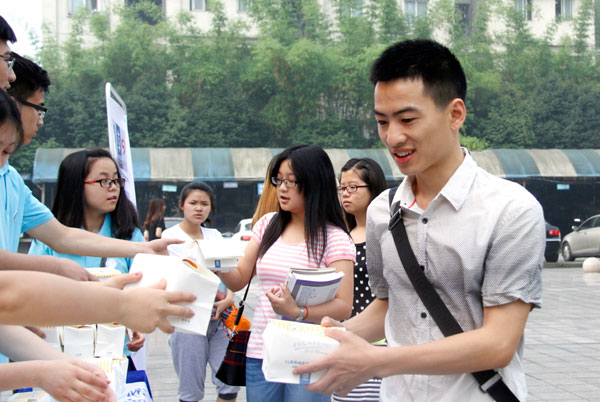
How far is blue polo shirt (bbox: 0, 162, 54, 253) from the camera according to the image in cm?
305

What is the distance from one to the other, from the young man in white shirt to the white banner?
3.39 meters

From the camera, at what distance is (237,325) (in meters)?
3.52

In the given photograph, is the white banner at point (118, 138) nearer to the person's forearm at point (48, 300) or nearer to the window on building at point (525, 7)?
the person's forearm at point (48, 300)

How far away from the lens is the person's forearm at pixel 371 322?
2334mm

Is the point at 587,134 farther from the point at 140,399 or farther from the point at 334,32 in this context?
the point at 140,399

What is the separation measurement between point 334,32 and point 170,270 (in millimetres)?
38232

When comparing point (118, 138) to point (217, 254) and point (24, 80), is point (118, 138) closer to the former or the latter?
point (24, 80)

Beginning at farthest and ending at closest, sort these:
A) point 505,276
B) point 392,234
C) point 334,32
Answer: point 334,32 < point 392,234 < point 505,276

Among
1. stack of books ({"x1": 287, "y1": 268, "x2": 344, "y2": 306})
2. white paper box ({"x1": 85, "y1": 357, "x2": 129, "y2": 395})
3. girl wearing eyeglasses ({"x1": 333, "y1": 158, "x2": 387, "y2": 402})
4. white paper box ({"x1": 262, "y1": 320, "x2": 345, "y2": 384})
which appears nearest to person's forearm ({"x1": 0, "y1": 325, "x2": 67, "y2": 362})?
white paper box ({"x1": 85, "y1": 357, "x2": 129, "y2": 395})

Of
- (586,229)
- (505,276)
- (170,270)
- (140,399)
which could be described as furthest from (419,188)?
(586,229)

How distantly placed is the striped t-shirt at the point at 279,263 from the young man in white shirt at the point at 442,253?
1145 mm

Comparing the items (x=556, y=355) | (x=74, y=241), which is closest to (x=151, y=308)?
(x=74, y=241)

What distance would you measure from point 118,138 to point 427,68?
3850 millimetres

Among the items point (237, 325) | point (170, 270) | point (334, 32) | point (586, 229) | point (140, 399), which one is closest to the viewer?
point (170, 270)
